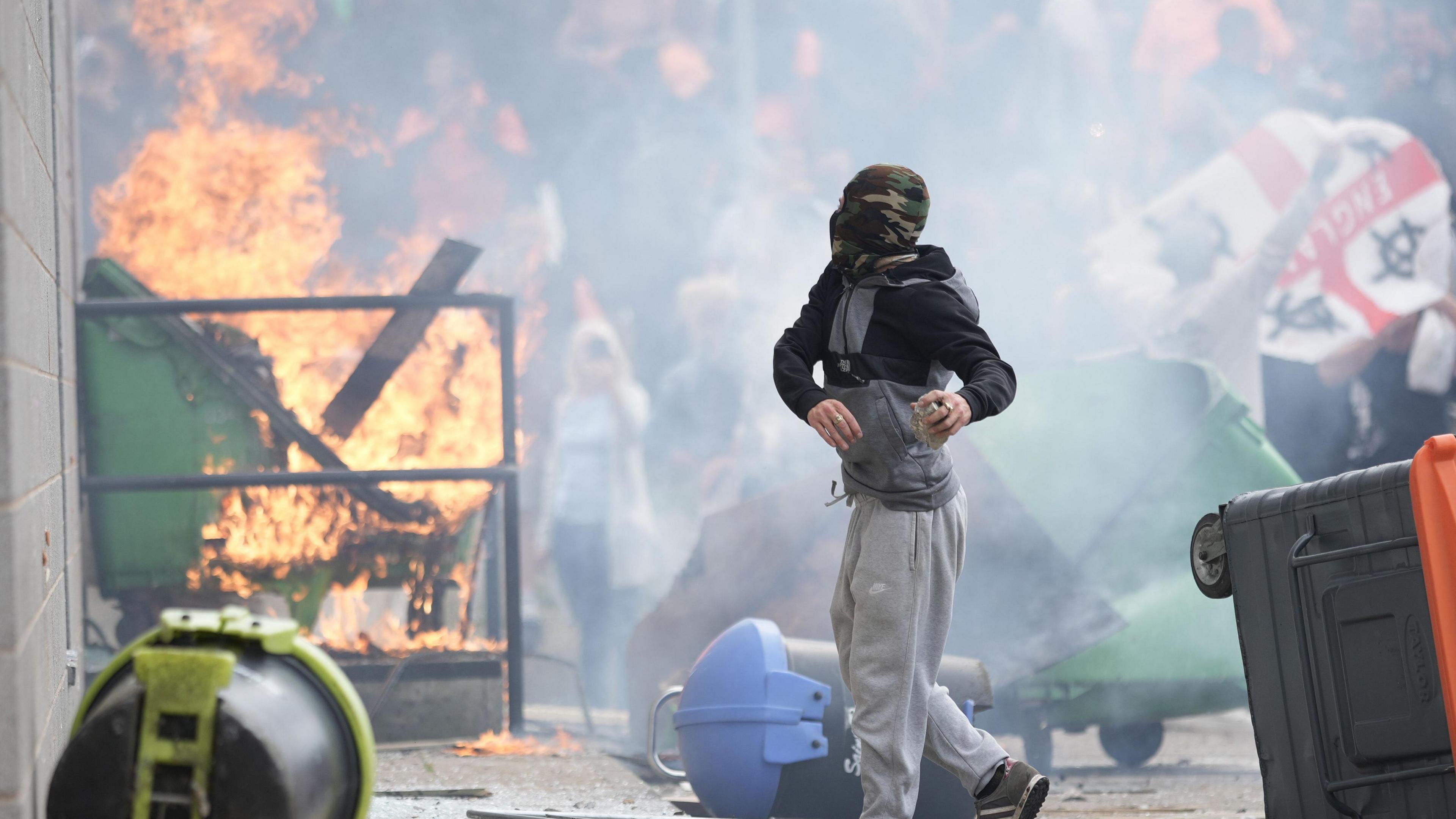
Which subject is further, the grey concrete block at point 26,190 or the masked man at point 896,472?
the masked man at point 896,472

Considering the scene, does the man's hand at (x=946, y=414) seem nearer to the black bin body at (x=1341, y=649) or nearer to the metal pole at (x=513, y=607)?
the black bin body at (x=1341, y=649)

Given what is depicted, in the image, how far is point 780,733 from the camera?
3.78m

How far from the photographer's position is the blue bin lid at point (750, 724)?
376cm

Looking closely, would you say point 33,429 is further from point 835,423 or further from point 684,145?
point 684,145

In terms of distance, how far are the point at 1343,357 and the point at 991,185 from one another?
3114 mm

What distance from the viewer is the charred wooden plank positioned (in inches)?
245

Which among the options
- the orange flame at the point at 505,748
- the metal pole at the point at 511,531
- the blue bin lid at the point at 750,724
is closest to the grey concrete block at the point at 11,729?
the blue bin lid at the point at 750,724

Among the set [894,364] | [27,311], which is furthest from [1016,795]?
[27,311]

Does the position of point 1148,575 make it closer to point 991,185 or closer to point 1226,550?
point 1226,550

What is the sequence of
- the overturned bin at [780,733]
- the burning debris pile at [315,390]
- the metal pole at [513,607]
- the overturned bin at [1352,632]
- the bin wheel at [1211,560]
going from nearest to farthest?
the overturned bin at [1352,632] → the bin wheel at [1211,560] → the overturned bin at [780,733] → the metal pole at [513,607] → the burning debris pile at [315,390]

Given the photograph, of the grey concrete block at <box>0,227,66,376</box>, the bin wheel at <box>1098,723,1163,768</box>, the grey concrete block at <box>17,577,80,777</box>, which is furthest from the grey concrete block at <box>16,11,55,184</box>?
the bin wheel at <box>1098,723,1163,768</box>

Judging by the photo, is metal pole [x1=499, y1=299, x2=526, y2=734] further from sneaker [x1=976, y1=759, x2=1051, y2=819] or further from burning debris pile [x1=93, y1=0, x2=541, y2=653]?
sneaker [x1=976, y1=759, x2=1051, y2=819]

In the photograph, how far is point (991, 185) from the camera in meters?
11.1

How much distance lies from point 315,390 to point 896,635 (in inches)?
187
